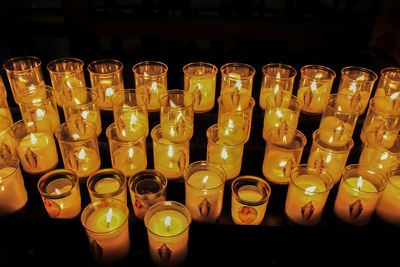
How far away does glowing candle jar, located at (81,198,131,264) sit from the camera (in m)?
1.07

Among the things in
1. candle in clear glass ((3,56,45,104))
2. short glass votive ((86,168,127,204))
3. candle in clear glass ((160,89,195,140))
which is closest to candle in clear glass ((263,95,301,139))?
candle in clear glass ((160,89,195,140))

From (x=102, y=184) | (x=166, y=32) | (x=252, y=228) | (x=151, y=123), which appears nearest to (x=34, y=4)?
(x=166, y=32)

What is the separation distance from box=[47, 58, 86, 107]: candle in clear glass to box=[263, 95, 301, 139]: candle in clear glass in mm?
836

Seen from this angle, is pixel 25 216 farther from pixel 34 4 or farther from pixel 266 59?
pixel 34 4

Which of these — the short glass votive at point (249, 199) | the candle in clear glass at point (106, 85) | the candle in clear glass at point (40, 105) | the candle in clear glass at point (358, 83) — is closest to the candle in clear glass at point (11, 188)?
the candle in clear glass at point (40, 105)

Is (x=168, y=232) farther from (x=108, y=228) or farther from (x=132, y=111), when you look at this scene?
(x=132, y=111)

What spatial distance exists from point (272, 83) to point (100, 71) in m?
0.79

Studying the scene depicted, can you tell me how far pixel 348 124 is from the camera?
4.66 ft

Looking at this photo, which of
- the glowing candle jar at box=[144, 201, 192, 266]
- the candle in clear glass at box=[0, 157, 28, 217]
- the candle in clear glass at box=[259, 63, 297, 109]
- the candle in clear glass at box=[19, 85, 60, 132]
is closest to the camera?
the glowing candle jar at box=[144, 201, 192, 266]

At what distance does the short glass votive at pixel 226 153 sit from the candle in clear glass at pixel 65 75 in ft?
2.19

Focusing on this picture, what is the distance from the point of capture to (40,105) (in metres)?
1.40

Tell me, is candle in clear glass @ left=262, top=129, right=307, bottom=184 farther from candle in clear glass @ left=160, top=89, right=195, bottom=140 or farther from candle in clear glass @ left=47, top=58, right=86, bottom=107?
candle in clear glass @ left=47, top=58, right=86, bottom=107

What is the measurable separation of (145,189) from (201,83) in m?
0.55

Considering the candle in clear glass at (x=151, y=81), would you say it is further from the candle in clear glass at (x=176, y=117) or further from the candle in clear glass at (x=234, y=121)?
the candle in clear glass at (x=234, y=121)
